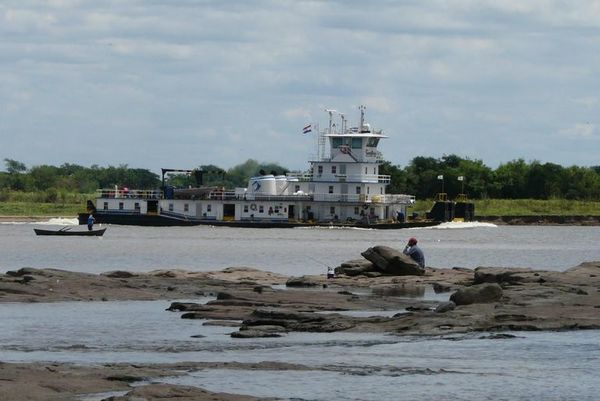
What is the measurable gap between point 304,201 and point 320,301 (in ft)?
240

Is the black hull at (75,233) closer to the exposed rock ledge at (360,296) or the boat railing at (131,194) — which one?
the boat railing at (131,194)

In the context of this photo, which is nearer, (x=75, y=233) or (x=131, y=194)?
(x=75, y=233)

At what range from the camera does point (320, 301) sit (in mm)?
37875

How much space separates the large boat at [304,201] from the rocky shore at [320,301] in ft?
197

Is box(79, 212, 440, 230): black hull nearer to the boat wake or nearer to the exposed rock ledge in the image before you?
the boat wake

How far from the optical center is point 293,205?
112 metres

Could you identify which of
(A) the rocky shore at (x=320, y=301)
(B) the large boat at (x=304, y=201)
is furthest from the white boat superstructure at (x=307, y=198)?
(A) the rocky shore at (x=320, y=301)

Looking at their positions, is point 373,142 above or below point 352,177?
above

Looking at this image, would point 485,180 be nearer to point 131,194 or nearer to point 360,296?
point 131,194

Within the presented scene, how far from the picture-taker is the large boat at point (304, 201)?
4326 inches

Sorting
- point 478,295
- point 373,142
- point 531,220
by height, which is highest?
point 373,142

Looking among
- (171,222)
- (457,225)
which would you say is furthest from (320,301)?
(457,225)

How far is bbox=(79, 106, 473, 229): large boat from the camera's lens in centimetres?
10988

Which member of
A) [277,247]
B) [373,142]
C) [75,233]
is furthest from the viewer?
[373,142]
